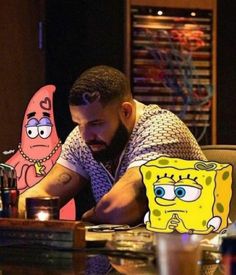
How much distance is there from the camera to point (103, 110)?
2842 millimetres

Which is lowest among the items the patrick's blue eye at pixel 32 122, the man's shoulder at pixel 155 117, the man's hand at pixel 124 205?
the man's hand at pixel 124 205

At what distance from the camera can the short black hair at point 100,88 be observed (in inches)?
109

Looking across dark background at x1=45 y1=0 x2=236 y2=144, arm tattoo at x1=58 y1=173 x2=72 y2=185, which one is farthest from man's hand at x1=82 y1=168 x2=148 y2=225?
dark background at x1=45 y1=0 x2=236 y2=144

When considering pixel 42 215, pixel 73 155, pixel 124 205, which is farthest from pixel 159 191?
pixel 73 155

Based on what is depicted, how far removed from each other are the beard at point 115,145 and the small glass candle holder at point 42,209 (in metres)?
0.73

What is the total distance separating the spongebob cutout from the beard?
76cm

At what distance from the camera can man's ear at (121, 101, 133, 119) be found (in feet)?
9.54

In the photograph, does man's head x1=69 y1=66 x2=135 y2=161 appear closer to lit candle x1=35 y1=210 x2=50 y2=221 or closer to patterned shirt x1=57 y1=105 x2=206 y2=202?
patterned shirt x1=57 y1=105 x2=206 y2=202

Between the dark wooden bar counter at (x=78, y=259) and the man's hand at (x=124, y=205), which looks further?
the man's hand at (x=124, y=205)

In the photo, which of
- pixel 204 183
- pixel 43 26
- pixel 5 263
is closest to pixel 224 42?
pixel 43 26

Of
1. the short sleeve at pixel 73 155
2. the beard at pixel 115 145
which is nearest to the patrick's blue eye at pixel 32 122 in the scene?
the short sleeve at pixel 73 155

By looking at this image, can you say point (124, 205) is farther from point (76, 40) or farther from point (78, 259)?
point (76, 40)

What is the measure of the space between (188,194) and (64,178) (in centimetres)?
116

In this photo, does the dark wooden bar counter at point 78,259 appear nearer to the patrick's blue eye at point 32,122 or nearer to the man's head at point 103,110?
the man's head at point 103,110
